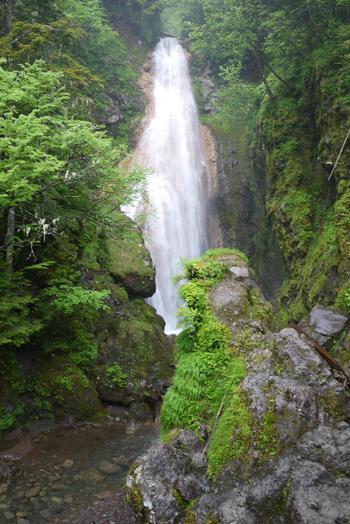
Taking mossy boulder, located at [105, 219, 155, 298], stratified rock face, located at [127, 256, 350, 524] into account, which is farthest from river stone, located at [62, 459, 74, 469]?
mossy boulder, located at [105, 219, 155, 298]


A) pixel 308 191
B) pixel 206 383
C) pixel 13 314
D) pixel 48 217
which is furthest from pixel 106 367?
pixel 308 191

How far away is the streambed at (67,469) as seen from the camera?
22.4 ft

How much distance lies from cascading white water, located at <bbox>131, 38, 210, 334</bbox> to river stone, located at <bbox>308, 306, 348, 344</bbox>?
7.10 meters

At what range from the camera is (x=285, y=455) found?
17.6 feet

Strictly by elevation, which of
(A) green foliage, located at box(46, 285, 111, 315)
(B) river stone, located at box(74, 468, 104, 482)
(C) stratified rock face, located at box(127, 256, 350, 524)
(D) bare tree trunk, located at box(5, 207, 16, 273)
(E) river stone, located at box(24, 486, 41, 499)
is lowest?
(B) river stone, located at box(74, 468, 104, 482)

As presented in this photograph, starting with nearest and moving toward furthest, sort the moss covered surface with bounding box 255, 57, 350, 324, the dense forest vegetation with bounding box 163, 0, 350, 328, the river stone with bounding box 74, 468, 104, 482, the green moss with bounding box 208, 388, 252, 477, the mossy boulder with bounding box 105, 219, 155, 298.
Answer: the green moss with bounding box 208, 388, 252, 477, the river stone with bounding box 74, 468, 104, 482, the moss covered surface with bounding box 255, 57, 350, 324, the dense forest vegetation with bounding box 163, 0, 350, 328, the mossy boulder with bounding box 105, 219, 155, 298

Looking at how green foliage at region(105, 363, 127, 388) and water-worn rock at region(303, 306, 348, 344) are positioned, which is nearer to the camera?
water-worn rock at region(303, 306, 348, 344)

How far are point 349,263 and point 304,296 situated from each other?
255 centimetres

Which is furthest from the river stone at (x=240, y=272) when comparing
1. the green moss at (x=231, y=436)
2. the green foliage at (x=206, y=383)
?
the green moss at (x=231, y=436)

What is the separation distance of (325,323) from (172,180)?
1468cm

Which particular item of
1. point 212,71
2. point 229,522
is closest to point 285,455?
point 229,522

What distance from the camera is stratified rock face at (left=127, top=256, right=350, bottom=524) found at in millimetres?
4941

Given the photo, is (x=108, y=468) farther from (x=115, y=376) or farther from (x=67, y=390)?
(x=115, y=376)

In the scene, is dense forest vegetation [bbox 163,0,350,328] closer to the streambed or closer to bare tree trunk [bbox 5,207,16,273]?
the streambed
